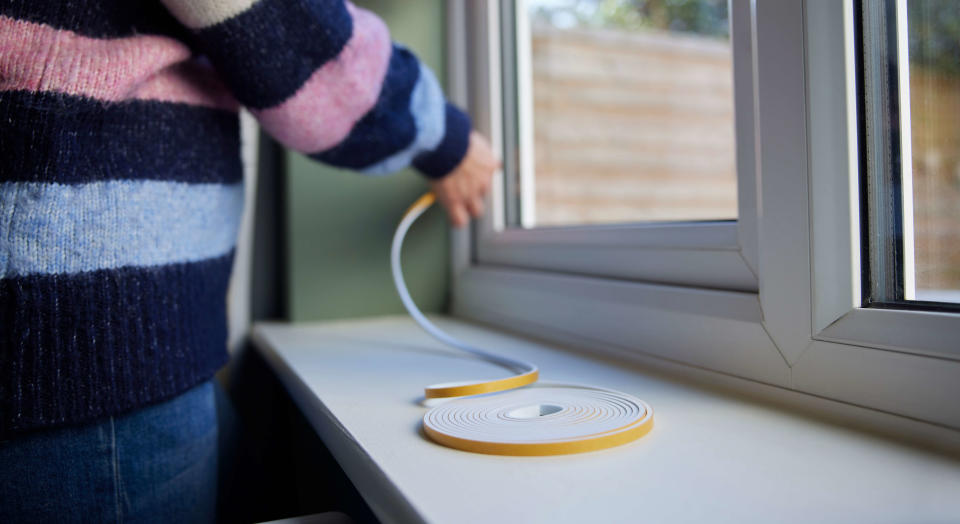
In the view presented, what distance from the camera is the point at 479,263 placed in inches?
42.3

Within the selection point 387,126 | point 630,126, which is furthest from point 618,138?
point 387,126

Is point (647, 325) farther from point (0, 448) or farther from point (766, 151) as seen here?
point (0, 448)

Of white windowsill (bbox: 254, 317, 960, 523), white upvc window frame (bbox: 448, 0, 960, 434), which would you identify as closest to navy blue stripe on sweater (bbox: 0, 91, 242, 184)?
white windowsill (bbox: 254, 317, 960, 523)

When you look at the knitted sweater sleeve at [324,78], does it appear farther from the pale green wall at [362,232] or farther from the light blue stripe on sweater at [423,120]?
the pale green wall at [362,232]

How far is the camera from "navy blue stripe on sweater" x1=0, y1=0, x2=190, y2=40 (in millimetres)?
464

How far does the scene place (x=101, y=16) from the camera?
0.50 meters

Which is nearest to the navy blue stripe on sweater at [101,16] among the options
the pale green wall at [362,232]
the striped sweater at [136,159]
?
the striped sweater at [136,159]

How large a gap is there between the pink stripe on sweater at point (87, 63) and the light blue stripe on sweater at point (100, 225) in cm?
7

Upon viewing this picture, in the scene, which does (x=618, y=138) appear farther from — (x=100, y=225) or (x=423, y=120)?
(x=100, y=225)

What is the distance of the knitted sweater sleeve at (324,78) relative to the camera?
532 millimetres

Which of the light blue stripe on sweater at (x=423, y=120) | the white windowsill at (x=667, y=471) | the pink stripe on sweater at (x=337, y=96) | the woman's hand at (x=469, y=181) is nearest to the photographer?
the white windowsill at (x=667, y=471)

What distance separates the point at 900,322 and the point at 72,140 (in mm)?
566

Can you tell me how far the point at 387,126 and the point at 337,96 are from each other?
7cm

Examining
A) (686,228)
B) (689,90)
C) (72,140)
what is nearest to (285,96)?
(72,140)
